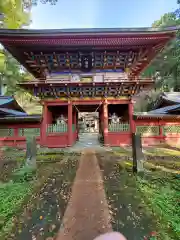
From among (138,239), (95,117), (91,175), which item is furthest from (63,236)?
(95,117)

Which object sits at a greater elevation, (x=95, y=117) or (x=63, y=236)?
(x=95, y=117)

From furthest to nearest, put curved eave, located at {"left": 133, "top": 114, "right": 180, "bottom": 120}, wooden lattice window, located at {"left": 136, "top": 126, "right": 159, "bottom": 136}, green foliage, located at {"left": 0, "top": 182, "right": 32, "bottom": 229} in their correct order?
1. wooden lattice window, located at {"left": 136, "top": 126, "right": 159, "bottom": 136}
2. curved eave, located at {"left": 133, "top": 114, "right": 180, "bottom": 120}
3. green foliage, located at {"left": 0, "top": 182, "right": 32, "bottom": 229}

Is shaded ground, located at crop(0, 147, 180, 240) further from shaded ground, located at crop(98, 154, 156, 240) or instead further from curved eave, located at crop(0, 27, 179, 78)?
curved eave, located at crop(0, 27, 179, 78)

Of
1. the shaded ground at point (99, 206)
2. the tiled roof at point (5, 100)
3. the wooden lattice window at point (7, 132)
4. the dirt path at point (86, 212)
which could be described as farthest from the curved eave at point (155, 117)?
the tiled roof at point (5, 100)

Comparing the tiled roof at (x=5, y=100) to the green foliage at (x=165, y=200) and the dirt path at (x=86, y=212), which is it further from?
the green foliage at (x=165, y=200)

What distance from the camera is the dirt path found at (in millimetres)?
2174

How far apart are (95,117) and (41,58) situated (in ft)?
68.7

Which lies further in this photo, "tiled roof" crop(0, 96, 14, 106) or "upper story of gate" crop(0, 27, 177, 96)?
"tiled roof" crop(0, 96, 14, 106)

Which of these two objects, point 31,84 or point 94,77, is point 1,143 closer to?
point 31,84

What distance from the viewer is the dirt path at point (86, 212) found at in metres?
2.17

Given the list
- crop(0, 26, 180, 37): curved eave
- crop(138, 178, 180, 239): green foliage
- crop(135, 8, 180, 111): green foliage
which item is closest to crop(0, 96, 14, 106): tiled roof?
crop(0, 26, 180, 37): curved eave

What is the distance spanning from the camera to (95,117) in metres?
29.2

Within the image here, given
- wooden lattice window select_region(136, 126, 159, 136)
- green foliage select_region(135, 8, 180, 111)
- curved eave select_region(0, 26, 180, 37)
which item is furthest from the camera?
green foliage select_region(135, 8, 180, 111)

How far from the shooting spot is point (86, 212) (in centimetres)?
269
